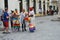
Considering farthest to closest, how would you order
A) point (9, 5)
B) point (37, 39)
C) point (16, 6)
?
point (16, 6) < point (9, 5) < point (37, 39)

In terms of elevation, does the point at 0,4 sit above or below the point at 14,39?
above

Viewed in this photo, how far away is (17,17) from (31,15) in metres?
1.46

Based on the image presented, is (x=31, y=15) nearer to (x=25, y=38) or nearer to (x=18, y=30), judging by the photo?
(x=18, y=30)

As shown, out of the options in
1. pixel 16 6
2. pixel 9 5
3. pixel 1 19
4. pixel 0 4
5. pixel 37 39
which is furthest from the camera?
pixel 16 6

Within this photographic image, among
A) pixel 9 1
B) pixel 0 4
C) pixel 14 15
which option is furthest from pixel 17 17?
pixel 9 1

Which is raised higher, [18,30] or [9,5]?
[9,5]

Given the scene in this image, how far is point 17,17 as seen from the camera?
21312 millimetres

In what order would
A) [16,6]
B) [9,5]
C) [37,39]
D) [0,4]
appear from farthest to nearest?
[16,6] < [9,5] < [0,4] < [37,39]

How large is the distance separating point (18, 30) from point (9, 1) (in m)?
5.96

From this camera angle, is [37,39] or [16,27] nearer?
[37,39]

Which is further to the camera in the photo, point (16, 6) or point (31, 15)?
point (16, 6)

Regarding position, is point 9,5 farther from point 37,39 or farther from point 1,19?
point 37,39

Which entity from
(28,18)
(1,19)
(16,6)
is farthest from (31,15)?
(16,6)

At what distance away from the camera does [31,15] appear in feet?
73.0
